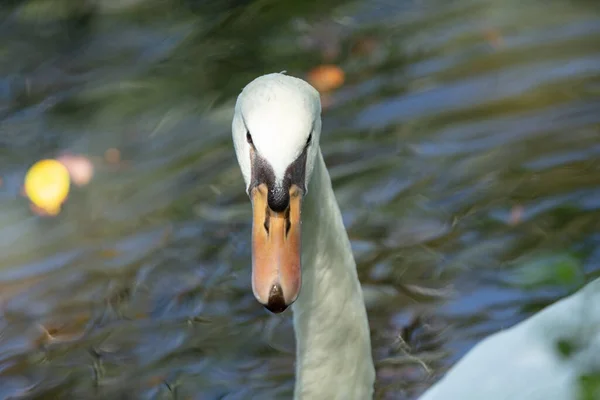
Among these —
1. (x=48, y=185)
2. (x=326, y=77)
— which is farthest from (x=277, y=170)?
(x=326, y=77)

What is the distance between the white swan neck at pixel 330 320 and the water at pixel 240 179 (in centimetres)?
48

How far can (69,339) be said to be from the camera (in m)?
4.04

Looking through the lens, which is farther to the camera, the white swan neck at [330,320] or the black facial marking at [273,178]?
the white swan neck at [330,320]

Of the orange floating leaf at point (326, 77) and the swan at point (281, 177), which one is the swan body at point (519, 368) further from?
the orange floating leaf at point (326, 77)

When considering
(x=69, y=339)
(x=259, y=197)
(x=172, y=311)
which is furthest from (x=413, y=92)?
(x=259, y=197)

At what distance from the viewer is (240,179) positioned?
4715 mm

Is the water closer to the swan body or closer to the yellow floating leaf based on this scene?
the yellow floating leaf

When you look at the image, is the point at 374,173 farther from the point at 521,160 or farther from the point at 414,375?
the point at 414,375

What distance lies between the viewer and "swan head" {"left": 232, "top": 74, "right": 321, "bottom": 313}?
2.36m

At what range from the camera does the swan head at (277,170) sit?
2363 millimetres

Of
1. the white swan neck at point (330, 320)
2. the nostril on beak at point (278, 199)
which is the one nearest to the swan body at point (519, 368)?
the white swan neck at point (330, 320)

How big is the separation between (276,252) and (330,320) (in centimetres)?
64

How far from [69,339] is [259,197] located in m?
1.87

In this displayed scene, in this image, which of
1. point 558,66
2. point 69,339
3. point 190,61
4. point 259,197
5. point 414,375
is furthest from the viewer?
point 190,61
